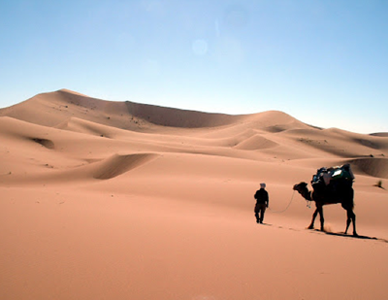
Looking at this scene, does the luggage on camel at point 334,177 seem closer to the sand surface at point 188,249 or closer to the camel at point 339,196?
the camel at point 339,196

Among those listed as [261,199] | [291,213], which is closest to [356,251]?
[261,199]

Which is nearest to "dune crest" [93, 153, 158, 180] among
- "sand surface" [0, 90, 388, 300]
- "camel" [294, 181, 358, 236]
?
"sand surface" [0, 90, 388, 300]

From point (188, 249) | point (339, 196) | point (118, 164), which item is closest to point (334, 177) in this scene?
point (339, 196)

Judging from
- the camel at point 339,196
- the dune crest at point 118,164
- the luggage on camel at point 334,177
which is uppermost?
the luggage on camel at point 334,177

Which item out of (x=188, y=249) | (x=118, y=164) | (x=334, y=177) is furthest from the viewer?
(x=118, y=164)

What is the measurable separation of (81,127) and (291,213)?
→ 44.6 m

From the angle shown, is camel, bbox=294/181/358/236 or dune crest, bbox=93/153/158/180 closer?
camel, bbox=294/181/358/236

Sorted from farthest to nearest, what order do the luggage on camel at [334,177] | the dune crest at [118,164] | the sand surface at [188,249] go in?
the dune crest at [118,164], the luggage on camel at [334,177], the sand surface at [188,249]

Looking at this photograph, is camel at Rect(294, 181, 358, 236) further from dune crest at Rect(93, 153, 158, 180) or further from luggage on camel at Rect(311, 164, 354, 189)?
dune crest at Rect(93, 153, 158, 180)

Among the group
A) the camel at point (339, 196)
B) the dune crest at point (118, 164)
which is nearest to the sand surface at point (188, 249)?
the camel at point (339, 196)

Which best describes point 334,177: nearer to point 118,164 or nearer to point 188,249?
point 188,249

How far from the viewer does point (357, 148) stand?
5597 cm

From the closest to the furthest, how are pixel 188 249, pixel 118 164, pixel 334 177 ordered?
pixel 188 249 < pixel 334 177 < pixel 118 164

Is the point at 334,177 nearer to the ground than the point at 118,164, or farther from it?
farther from it
